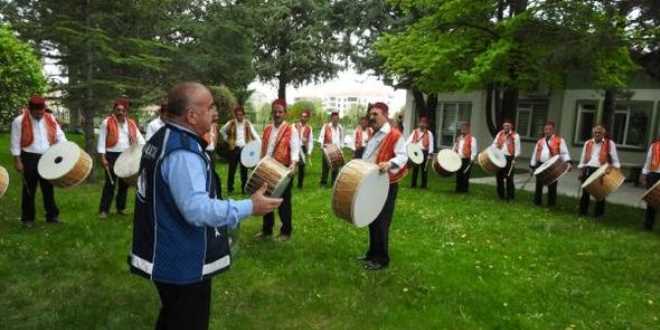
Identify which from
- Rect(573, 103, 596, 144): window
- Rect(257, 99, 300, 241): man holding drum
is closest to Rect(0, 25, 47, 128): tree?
Rect(257, 99, 300, 241): man holding drum

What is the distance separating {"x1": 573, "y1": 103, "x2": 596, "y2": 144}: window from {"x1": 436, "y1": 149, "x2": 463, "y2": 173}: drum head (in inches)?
423

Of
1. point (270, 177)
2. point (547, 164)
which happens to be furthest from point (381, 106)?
point (547, 164)

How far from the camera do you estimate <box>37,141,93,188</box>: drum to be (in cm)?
695

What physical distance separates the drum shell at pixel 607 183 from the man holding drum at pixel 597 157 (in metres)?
0.36

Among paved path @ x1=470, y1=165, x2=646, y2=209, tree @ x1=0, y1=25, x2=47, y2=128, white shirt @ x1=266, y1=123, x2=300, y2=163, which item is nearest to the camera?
white shirt @ x1=266, y1=123, x2=300, y2=163

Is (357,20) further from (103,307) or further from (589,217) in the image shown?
(103,307)

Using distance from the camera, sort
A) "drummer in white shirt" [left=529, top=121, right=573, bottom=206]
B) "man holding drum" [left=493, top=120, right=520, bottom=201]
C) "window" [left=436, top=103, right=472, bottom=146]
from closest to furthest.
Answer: "drummer in white shirt" [left=529, top=121, right=573, bottom=206], "man holding drum" [left=493, top=120, right=520, bottom=201], "window" [left=436, top=103, right=472, bottom=146]

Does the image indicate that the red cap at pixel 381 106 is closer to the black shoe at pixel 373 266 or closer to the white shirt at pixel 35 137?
the black shoe at pixel 373 266

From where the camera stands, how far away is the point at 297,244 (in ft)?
23.0

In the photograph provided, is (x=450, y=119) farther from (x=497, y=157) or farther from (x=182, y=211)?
(x=182, y=211)

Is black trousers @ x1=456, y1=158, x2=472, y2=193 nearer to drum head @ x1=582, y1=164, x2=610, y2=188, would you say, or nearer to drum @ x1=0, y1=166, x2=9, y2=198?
drum head @ x1=582, y1=164, x2=610, y2=188

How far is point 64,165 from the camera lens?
23.0ft

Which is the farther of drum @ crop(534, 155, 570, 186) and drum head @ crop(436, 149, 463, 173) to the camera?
drum head @ crop(436, 149, 463, 173)

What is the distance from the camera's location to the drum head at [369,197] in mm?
5281
